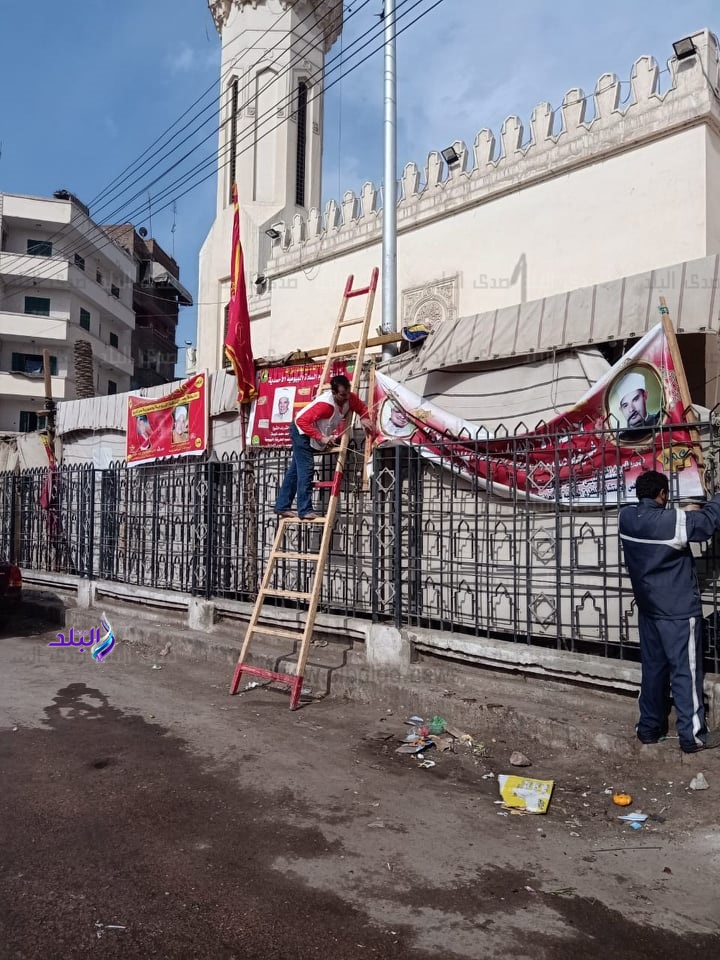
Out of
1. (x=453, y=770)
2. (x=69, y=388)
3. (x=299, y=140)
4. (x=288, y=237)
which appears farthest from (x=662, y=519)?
(x=69, y=388)

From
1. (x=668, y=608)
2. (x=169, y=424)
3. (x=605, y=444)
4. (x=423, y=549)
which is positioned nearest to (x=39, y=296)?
(x=169, y=424)

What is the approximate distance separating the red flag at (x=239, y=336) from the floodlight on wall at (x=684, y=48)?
253 inches

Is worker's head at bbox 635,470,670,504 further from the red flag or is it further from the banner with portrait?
the red flag

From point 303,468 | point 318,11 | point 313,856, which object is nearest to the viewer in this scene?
point 313,856

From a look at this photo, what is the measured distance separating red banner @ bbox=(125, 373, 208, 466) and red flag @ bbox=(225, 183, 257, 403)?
3.18ft

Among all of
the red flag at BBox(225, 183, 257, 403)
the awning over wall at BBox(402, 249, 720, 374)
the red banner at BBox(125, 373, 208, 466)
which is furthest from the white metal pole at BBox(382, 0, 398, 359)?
the red banner at BBox(125, 373, 208, 466)

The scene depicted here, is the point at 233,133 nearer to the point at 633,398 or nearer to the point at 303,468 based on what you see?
the point at 303,468

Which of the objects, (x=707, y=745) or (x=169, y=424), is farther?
(x=169, y=424)

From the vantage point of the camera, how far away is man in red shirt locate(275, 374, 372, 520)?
18.9 ft

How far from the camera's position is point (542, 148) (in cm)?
1099

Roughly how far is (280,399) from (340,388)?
2.28m

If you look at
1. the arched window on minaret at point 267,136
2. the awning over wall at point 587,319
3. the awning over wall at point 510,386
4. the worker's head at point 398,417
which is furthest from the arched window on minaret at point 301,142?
the worker's head at point 398,417

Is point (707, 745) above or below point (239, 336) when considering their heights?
below

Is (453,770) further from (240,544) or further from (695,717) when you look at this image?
(240,544)
